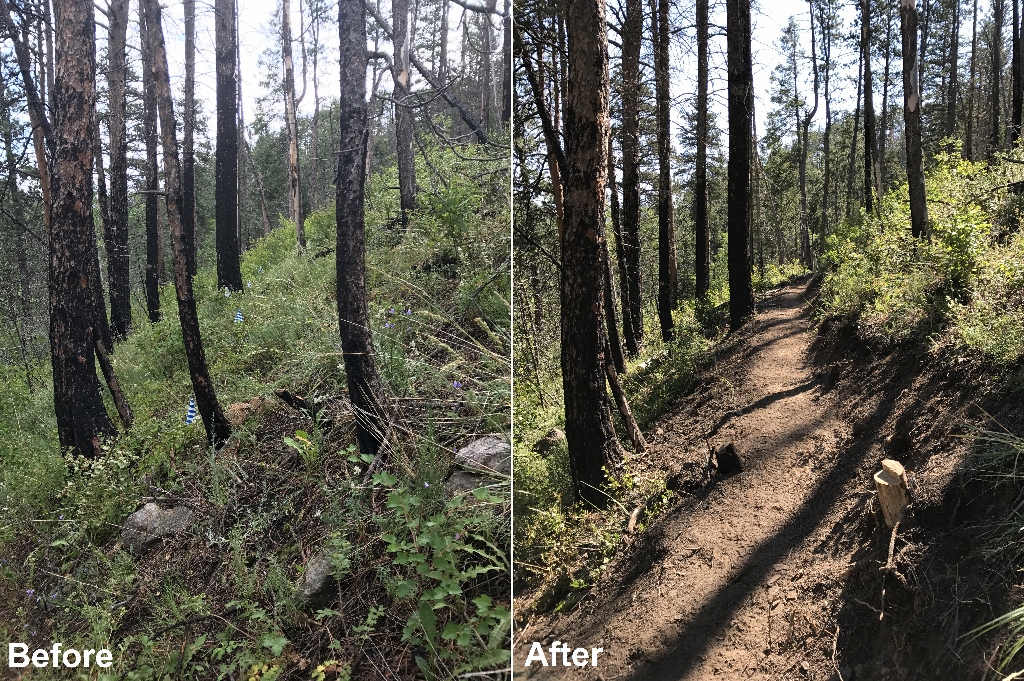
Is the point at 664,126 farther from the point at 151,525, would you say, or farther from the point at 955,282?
the point at 151,525

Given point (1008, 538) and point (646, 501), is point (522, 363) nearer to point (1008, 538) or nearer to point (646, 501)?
point (646, 501)

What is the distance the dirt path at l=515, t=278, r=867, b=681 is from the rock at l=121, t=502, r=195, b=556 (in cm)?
322

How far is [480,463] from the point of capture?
3918mm

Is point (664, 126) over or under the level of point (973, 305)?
over

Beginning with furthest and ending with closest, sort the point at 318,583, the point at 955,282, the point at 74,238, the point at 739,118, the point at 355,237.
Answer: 1. the point at 739,118
2. the point at 74,238
3. the point at 955,282
4. the point at 355,237
5. the point at 318,583

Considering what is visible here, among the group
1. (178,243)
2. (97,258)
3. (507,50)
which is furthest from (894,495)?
(97,258)

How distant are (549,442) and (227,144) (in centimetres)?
954

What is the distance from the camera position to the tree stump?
3430 millimetres

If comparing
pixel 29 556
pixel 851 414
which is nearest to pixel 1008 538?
pixel 851 414

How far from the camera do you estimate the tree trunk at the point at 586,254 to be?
5.14 meters

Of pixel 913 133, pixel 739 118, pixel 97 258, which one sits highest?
pixel 739 118

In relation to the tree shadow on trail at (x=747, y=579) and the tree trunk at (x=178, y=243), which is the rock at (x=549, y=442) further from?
the tree shadow on trail at (x=747, y=579)

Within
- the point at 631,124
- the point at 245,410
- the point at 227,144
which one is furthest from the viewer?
the point at 227,144

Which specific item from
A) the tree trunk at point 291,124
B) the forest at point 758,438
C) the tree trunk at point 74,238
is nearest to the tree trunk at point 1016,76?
the forest at point 758,438
